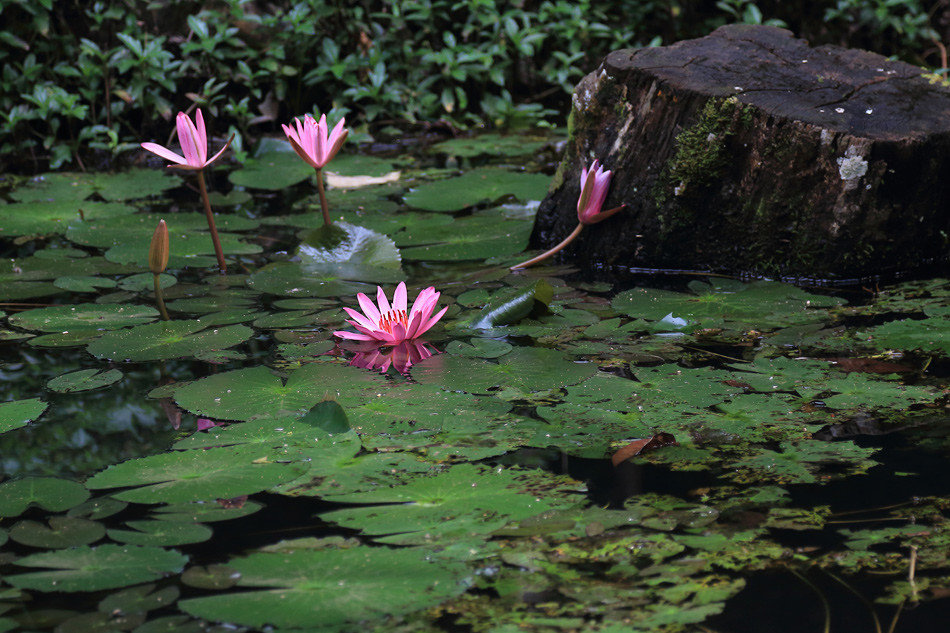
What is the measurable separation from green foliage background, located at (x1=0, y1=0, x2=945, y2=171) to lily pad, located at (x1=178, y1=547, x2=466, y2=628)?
123 inches

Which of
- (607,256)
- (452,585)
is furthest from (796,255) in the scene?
(452,585)

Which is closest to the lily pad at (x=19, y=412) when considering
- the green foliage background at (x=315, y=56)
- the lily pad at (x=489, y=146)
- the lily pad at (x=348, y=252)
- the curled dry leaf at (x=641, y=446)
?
the lily pad at (x=348, y=252)

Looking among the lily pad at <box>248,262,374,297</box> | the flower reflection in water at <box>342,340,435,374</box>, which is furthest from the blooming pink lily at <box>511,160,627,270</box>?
the flower reflection in water at <box>342,340,435,374</box>

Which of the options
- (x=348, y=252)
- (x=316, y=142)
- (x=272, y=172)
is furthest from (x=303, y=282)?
(x=272, y=172)

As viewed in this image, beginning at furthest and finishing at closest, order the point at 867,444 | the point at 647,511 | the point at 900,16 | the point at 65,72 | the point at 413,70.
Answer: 1. the point at 900,16
2. the point at 413,70
3. the point at 65,72
4. the point at 867,444
5. the point at 647,511

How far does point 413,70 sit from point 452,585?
4.14 meters

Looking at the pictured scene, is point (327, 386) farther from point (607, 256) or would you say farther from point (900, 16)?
point (900, 16)

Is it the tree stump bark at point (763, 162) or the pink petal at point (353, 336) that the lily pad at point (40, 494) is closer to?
the pink petal at point (353, 336)

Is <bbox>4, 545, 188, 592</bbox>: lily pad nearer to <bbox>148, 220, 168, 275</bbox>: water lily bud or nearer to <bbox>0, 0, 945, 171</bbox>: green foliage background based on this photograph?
<bbox>148, 220, 168, 275</bbox>: water lily bud

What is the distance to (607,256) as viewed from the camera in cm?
252

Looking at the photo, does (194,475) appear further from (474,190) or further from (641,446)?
(474,190)

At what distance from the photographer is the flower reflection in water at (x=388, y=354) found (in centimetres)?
177

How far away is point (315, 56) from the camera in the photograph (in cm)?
473

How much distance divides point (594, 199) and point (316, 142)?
0.78 m
